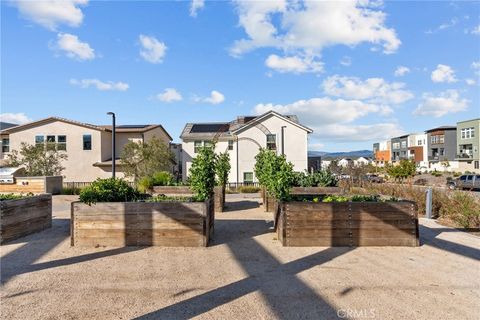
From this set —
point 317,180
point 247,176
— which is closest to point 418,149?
point 247,176

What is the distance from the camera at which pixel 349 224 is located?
7340 millimetres

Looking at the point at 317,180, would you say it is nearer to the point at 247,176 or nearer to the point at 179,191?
the point at 179,191

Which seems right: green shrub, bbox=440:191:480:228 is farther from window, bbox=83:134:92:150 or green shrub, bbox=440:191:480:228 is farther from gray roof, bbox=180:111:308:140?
window, bbox=83:134:92:150

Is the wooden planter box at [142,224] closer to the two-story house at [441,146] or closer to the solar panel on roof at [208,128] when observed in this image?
the solar panel on roof at [208,128]

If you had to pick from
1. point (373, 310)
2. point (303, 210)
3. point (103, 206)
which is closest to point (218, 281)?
point (373, 310)

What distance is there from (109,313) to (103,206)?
3.69 m

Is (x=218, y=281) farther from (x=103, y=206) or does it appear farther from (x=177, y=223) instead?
(x=103, y=206)

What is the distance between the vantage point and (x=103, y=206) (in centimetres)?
736

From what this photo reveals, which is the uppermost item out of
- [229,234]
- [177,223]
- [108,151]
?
[108,151]

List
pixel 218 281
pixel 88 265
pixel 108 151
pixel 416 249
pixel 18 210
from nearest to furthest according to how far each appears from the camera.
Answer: pixel 218 281, pixel 88 265, pixel 416 249, pixel 18 210, pixel 108 151

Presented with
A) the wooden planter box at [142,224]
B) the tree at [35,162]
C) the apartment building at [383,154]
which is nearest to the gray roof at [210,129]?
the tree at [35,162]

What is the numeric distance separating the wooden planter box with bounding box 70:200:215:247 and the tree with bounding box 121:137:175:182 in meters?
18.0

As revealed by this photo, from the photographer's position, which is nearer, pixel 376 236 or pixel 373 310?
pixel 373 310

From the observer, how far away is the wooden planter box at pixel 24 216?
7875mm
